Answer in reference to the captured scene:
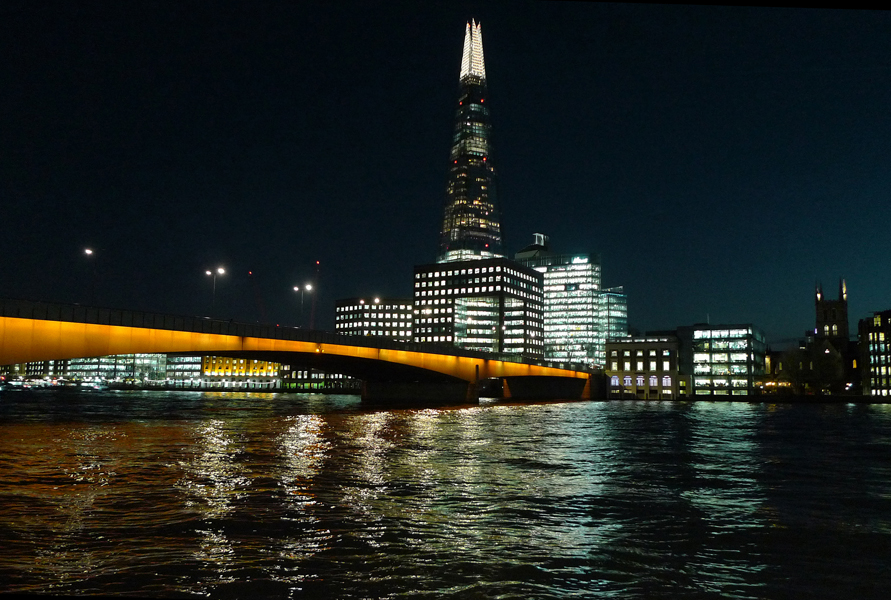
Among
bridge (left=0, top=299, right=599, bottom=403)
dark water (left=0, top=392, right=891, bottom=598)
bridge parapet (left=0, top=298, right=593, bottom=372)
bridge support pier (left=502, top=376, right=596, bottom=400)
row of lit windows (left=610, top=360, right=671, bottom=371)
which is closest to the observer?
dark water (left=0, top=392, right=891, bottom=598)

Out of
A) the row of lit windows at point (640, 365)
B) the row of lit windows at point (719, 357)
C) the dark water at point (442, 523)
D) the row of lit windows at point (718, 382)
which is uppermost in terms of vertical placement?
the row of lit windows at point (719, 357)

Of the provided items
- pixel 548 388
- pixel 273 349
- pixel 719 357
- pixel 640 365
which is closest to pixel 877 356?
pixel 719 357

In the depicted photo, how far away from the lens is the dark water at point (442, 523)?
11602 millimetres

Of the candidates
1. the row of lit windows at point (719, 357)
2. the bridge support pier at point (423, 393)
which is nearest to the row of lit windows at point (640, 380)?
the row of lit windows at point (719, 357)

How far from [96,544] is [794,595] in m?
12.6

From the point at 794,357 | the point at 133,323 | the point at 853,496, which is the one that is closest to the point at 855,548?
the point at 853,496

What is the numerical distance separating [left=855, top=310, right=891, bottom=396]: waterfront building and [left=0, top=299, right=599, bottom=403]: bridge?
79348 millimetres

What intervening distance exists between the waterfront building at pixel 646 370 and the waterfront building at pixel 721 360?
424 centimetres

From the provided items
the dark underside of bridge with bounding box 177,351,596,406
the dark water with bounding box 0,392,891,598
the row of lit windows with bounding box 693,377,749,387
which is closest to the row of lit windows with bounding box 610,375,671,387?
the row of lit windows with bounding box 693,377,749,387

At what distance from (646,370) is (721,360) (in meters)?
19.1

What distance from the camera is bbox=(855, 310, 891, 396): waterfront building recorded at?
17462 centimetres

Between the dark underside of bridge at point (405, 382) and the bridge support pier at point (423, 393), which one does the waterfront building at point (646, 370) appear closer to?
the dark underside of bridge at point (405, 382)

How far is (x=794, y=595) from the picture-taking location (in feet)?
36.5

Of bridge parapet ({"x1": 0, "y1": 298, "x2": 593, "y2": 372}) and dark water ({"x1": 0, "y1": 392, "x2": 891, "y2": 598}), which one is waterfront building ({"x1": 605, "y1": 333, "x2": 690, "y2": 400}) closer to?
→ bridge parapet ({"x1": 0, "y1": 298, "x2": 593, "y2": 372})
